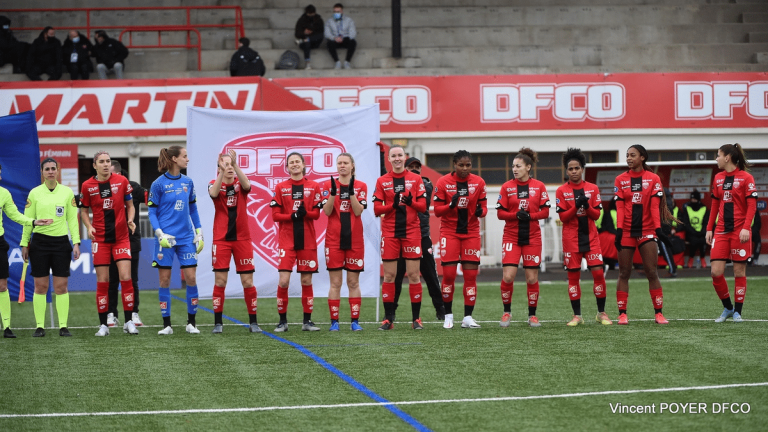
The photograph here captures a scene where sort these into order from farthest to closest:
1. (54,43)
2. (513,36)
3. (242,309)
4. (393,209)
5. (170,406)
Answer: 1. (513,36)
2. (54,43)
3. (242,309)
4. (393,209)
5. (170,406)

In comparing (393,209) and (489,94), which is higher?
(489,94)

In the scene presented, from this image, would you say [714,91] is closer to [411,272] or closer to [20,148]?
[411,272]

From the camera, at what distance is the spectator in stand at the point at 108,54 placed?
23.5 metres

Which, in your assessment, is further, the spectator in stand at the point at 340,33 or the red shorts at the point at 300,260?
the spectator in stand at the point at 340,33

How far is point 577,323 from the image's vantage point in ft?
33.7

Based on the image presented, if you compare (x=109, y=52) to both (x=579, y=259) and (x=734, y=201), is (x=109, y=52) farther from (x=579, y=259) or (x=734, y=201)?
(x=734, y=201)

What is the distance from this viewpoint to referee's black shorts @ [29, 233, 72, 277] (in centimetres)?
1036

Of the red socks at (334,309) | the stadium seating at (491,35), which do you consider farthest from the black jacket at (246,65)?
the red socks at (334,309)

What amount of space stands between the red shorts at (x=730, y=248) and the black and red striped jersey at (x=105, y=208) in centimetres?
685

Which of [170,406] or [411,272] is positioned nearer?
[170,406]

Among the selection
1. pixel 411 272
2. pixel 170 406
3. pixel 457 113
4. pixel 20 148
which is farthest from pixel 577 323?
pixel 457 113

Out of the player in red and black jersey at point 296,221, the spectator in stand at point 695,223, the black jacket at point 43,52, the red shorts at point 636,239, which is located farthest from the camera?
the black jacket at point 43,52

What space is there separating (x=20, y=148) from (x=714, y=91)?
18339 mm

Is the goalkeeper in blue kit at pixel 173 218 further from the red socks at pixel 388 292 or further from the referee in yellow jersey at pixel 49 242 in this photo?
the red socks at pixel 388 292
